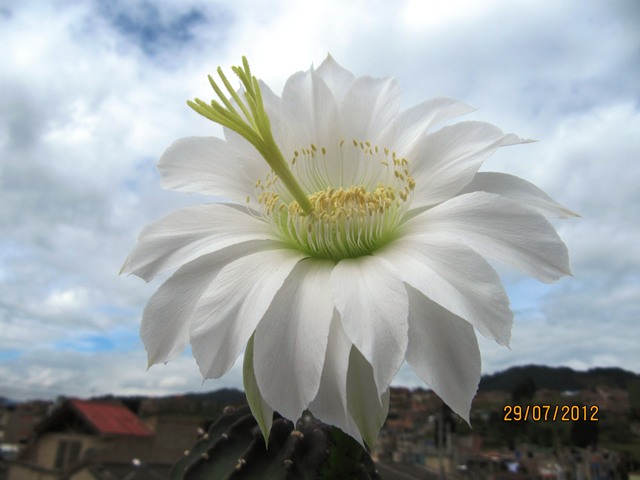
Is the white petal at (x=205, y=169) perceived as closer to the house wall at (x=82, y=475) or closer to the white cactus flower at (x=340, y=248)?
the white cactus flower at (x=340, y=248)

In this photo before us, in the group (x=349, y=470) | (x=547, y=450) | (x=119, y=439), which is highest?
(x=119, y=439)

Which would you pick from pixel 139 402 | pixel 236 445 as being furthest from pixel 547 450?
pixel 139 402

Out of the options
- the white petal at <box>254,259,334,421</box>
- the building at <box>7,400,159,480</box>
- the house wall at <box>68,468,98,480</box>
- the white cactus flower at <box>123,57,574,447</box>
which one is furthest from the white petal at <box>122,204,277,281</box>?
the building at <box>7,400,159,480</box>

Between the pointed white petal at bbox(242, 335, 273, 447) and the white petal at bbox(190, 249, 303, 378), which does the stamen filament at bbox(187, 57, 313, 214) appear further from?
the pointed white petal at bbox(242, 335, 273, 447)

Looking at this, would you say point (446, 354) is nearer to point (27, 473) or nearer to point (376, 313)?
point (376, 313)

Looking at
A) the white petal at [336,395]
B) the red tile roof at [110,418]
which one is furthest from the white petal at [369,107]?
the red tile roof at [110,418]

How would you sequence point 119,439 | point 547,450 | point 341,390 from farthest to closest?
point 119,439 → point 547,450 → point 341,390

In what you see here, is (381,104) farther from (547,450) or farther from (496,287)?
(547,450)
